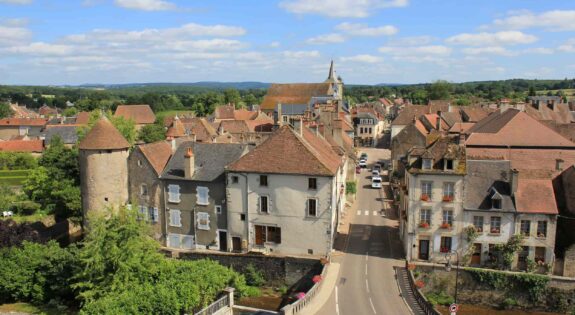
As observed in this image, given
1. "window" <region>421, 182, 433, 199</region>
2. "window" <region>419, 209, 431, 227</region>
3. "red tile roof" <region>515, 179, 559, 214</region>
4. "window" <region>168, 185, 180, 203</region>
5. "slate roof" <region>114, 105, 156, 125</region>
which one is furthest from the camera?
"slate roof" <region>114, 105, 156, 125</region>

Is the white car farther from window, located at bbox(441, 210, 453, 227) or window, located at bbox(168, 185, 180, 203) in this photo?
window, located at bbox(168, 185, 180, 203)

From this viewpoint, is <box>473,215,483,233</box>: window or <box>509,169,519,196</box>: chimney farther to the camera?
<box>473,215,483,233</box>: window

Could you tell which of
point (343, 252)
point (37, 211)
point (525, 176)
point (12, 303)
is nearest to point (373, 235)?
point (343, 252)

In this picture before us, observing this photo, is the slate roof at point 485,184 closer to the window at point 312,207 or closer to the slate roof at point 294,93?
the window at point 312,207

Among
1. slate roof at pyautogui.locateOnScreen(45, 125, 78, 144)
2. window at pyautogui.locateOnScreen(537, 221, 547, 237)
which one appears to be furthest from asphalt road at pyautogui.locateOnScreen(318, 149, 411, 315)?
slate roof at pyautogui.locateOnScreen(45, 125, 78, 144)

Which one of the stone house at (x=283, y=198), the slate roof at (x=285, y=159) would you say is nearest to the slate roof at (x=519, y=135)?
the slate roof at (x=285, y=159)
